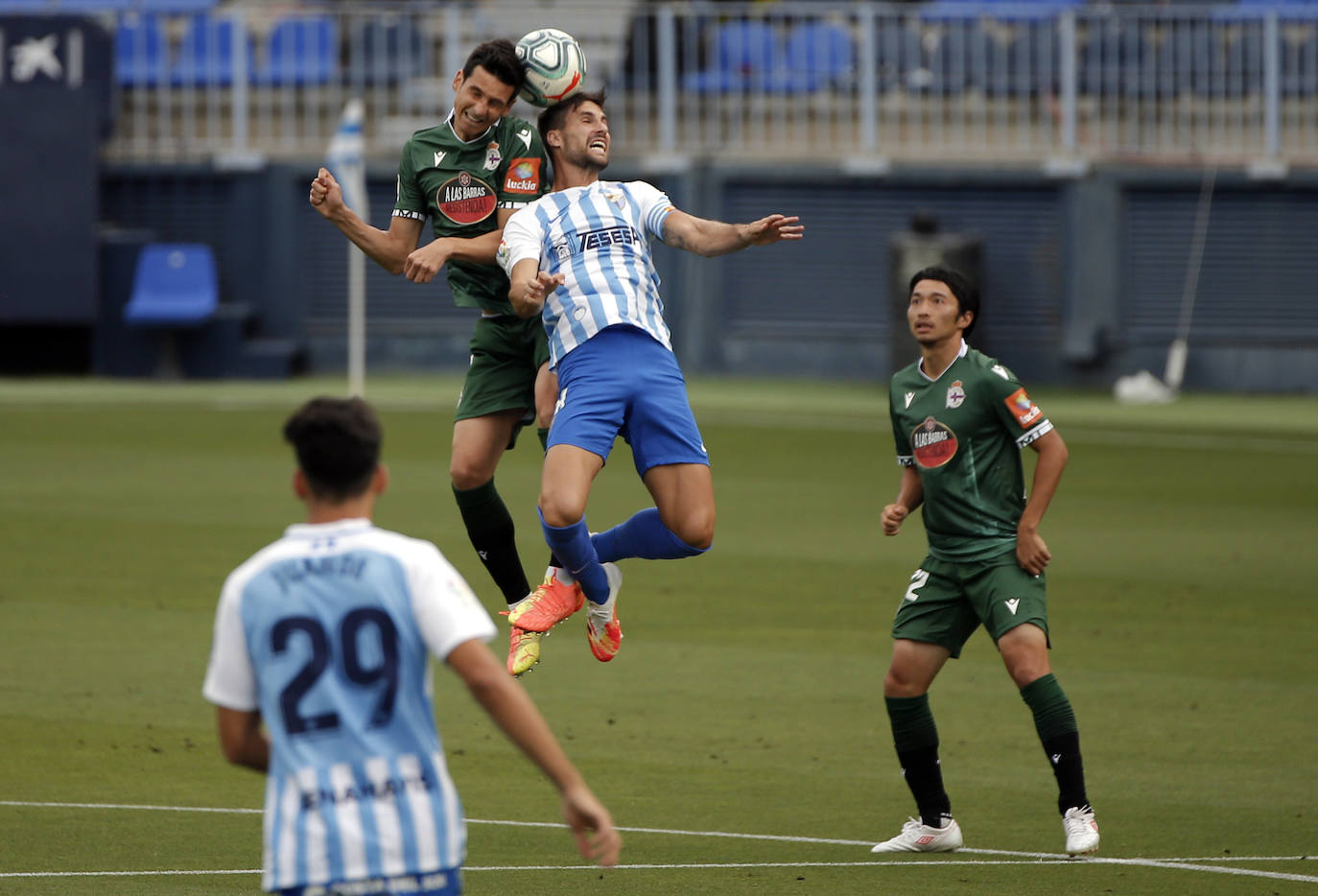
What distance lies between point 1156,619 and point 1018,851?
4.75 metres

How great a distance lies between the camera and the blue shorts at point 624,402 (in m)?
7.42

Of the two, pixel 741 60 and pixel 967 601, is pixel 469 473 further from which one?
pixel 741 60

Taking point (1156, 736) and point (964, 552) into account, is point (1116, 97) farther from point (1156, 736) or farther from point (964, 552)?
point (964, 552)

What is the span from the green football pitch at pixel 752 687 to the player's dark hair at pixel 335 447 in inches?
115

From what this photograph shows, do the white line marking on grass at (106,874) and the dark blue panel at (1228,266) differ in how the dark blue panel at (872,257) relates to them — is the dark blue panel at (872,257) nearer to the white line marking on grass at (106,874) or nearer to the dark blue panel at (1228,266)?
the dark blue panel at (1228,266)

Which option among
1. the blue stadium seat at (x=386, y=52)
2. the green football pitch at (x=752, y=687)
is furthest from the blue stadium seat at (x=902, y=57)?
the green football pitch at (x=752, y=687)

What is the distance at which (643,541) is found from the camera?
25.9ft

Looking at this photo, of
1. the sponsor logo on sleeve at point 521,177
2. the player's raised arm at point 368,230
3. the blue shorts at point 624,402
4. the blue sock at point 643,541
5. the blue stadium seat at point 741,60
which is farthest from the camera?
the blue stadium seat at point 741,60

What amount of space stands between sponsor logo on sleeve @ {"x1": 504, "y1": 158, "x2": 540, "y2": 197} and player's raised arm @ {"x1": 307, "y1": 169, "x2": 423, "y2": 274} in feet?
1.32

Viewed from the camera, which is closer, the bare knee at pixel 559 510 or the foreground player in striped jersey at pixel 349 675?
the foreground player in striped jersey at pixel 349 675

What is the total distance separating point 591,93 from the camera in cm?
761

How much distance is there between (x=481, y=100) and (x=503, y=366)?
1196mm

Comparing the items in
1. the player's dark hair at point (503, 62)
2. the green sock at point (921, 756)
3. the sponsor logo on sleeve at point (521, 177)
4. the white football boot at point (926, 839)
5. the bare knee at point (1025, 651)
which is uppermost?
the player's dark hair at point (503, 62)

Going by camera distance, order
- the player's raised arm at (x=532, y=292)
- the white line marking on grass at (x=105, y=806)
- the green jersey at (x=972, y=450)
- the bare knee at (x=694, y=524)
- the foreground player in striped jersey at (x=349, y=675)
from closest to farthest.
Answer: the foreground player in striped jersey at (x=349, y=675)
the player's raised arm at (x=532, y=292)
the green jersey at (x=972, y=450)
the bare knee at (x=694, y=524)
the white line marking on grass at (x=105, y=806)
